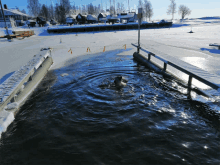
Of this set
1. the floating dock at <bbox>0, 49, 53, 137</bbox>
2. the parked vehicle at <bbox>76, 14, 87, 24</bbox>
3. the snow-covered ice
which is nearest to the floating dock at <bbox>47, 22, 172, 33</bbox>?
the parked vehicle at <bbox>76, 14, 87, 24</bbox>

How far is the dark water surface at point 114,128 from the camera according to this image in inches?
115

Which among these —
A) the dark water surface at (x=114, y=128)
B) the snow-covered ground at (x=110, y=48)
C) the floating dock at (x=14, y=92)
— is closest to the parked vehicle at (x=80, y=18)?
the snow-covered ground at (x=110, y=48)

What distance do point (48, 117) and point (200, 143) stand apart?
3614mm

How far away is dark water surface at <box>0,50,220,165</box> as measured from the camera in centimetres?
293

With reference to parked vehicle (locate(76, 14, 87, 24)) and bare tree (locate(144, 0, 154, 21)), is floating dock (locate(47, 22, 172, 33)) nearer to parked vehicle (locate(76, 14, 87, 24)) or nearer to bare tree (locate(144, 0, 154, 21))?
parked vehicle (locate(76, 14, 87, 24))

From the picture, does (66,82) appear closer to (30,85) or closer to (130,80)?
(30,85)

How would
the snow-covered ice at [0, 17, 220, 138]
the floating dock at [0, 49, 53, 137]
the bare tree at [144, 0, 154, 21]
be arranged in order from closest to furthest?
1. the floating dock at [0, 49, 53, 137]
2. the snow-covered ice at [0, 17, 220, 138]
3. the bare tree at [144, 0, 154, 21]

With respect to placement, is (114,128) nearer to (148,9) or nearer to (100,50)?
(100,50)

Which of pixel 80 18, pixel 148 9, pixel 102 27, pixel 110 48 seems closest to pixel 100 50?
pixel 110 48

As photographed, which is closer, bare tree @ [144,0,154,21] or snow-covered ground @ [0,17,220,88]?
snow-covered ground @ [0,17,220,88]

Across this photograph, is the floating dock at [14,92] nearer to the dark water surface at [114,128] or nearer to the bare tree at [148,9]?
the dark water surface at [114,128]

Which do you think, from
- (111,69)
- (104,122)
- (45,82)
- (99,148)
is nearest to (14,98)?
(45,82)

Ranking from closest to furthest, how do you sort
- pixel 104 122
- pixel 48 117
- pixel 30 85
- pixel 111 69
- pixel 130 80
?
pixel 104 122, pixel 48 117, pixel 30 85, pixel 130 80, pixel 111 69

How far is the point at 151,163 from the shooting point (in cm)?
277
